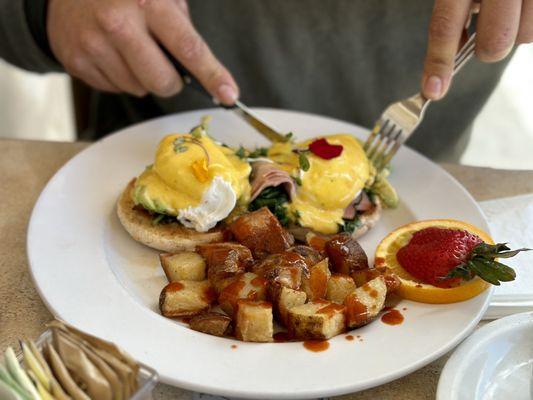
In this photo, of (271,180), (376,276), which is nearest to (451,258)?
(376,276)

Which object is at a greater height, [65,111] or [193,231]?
[193,231]

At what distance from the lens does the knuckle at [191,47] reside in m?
2.37

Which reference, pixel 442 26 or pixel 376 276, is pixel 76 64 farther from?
pixel 376 276

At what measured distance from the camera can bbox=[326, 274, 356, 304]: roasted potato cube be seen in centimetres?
177

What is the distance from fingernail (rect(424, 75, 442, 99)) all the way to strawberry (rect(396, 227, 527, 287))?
54 cm

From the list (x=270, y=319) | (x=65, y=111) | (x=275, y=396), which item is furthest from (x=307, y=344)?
(x=65, y=111)

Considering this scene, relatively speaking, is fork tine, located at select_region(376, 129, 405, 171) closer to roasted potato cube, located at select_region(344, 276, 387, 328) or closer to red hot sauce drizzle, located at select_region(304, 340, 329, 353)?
roasted potato cube, located at select_region(344, 276, 387, 328)

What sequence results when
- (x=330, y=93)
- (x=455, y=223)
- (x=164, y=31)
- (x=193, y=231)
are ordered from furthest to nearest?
(x=330, y=93) → (x=164, y=31) → (x=193, y=231) → (x=455, y=223)

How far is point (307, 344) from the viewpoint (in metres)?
1.63

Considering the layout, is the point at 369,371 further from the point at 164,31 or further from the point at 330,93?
the point at 330,93

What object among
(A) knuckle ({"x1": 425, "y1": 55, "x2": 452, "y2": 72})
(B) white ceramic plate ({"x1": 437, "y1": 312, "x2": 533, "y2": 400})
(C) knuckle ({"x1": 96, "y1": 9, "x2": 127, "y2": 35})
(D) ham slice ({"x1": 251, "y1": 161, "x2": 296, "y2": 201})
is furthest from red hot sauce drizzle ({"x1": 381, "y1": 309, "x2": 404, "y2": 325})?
(C) knuckle ({"x1": 96, "y1": 9, "x2": 127, "y2": 35})

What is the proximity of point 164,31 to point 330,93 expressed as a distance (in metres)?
0.99

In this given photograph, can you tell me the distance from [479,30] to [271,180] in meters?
0.83

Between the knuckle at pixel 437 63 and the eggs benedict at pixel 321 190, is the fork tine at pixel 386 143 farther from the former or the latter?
the knuckle at pixel 437 63
